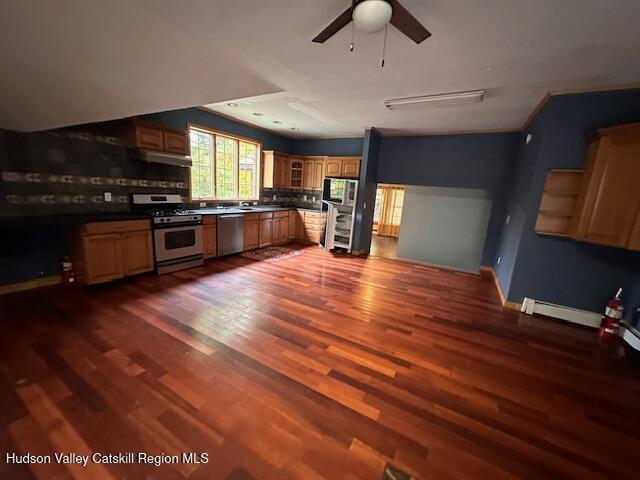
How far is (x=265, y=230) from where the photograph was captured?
19.7 feet

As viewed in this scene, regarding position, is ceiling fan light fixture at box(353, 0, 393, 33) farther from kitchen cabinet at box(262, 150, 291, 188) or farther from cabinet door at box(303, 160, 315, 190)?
cabinet door at box(303, 160, 315, 190)

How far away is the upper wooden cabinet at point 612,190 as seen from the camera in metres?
2.52

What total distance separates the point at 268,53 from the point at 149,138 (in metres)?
2.63

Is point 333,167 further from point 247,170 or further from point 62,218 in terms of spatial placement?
point 62,218

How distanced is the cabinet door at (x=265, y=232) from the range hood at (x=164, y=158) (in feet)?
6.76

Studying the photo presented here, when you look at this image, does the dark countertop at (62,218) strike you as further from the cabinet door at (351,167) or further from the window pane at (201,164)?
the cabinet door at (351,167)

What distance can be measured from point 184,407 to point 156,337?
3.18ft

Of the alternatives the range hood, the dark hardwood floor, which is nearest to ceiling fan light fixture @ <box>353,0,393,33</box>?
the dark hardwood floor

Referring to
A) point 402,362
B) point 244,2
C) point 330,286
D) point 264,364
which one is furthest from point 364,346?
point 244,2

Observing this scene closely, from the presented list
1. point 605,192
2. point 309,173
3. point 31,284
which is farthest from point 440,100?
point 31,284

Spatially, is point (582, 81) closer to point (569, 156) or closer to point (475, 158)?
point (569, 156)

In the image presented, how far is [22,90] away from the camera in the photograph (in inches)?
80.8

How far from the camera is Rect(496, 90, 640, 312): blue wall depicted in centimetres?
287

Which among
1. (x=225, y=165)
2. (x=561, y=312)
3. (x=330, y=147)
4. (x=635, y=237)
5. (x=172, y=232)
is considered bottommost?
(x=561, y=312)
